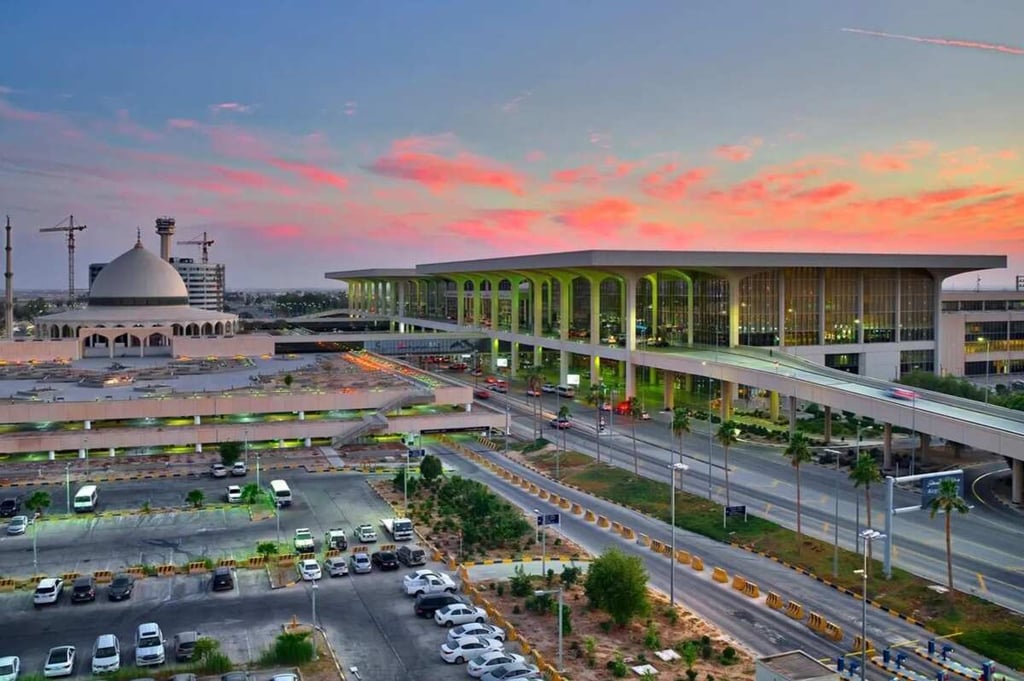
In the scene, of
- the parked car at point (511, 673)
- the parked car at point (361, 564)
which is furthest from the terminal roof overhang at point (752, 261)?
the parked car at point (511, 673)

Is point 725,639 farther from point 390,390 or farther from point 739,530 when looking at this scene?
point 390,390

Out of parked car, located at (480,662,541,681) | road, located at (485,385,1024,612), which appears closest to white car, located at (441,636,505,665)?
parked car, located at (480,662,541,681)

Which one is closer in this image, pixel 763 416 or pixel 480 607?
pixel 480 607

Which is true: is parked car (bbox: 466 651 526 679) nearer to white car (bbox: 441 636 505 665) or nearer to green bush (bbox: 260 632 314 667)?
white car (bbox: 441 636 505 665)

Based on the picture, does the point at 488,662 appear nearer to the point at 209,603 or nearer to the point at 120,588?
the point at 209,603

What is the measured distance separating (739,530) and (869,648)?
48.8ft

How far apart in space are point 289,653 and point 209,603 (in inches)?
320

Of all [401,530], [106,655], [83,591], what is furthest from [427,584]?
[83,591]

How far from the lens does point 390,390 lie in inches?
3091

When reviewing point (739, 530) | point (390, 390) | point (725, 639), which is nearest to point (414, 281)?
point (390, 390)

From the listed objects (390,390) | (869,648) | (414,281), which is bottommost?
(869,648)

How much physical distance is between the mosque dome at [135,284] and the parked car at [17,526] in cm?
7393

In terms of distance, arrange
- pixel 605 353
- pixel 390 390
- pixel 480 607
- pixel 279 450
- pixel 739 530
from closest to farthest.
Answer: pixel 480 607, pixel 739 530, pixel 279 450, pixel 390 390, pixel 605 353

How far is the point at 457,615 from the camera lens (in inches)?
1377
